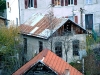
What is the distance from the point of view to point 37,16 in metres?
31.6

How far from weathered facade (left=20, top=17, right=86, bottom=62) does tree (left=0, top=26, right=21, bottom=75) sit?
1260 mm

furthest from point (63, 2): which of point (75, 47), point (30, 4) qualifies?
point (75, 47)

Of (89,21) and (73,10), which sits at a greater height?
(73,10)

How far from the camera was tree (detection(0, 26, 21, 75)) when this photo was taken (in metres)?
27.2

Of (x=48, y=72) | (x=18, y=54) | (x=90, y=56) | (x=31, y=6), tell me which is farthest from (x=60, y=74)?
(x=31, y=6)

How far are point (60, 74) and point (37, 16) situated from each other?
1143cm

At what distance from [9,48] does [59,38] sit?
3490 mm

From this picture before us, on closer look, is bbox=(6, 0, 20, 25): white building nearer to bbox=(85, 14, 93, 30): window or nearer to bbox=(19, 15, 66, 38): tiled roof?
bbox=(19, 15, 66, 38): tiled roof

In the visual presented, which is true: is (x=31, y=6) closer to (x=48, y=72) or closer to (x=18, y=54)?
(x=18, y=54)

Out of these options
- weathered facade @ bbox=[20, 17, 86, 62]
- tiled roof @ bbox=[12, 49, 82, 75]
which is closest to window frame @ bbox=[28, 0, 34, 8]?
weathered facade @ bbox=[20, 17, 86, 62]

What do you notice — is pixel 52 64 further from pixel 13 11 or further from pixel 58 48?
pixel 13 11

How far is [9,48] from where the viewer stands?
27.8 meters

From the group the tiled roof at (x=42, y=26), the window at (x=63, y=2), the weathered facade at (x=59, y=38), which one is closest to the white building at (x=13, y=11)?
the window at (x=63, y=2)

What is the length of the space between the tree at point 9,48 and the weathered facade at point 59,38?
1.26 metres
